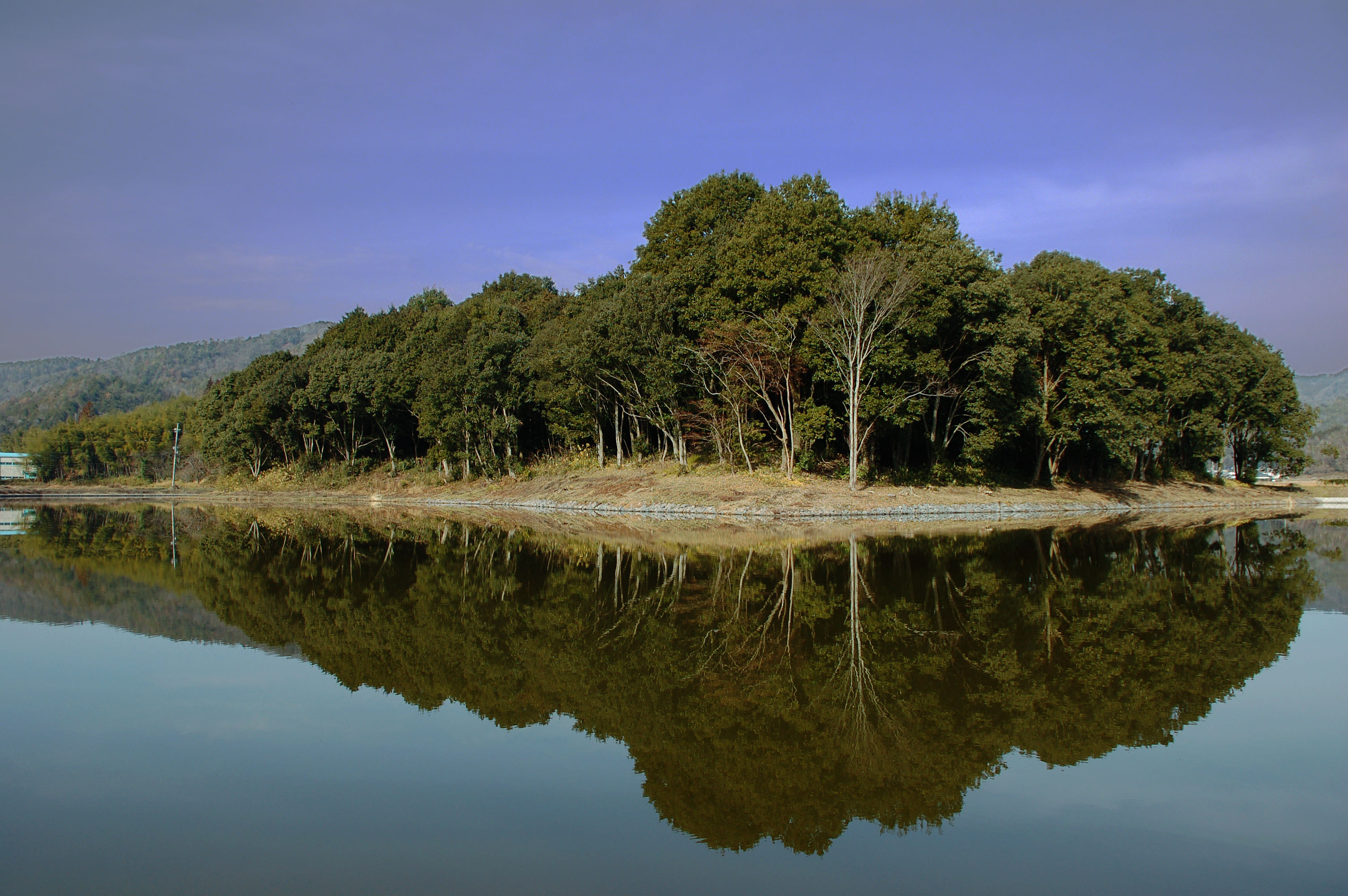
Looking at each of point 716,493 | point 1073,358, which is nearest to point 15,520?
point 716,493

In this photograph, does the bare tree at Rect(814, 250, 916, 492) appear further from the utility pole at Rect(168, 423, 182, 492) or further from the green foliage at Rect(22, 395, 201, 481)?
the green foliage at Rect(22, 395, 201, 481)

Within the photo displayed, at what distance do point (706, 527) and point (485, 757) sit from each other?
22.4 m

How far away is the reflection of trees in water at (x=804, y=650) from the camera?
6512 millimetres

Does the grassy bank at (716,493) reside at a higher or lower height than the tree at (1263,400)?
lower

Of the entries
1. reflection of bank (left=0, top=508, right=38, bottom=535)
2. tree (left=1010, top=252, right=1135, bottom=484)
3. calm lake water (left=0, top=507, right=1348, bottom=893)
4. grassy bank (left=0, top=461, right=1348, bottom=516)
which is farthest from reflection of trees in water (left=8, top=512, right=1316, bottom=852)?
tree (left=1010, top=252, right=1135, bottom=484)

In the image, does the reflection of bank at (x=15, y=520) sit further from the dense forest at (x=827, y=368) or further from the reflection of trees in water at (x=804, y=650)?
the reflection of trees in water at (x=804, y=650)

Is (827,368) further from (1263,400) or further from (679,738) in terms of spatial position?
(1263,400)

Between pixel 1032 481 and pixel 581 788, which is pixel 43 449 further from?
pixel 581 788

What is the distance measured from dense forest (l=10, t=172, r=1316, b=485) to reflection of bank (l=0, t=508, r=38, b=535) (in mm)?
15359

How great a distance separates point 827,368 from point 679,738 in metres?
29.7

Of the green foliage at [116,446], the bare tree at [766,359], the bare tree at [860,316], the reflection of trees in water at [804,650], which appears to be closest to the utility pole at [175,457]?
the green foliage at [116,446]

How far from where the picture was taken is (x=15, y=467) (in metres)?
102

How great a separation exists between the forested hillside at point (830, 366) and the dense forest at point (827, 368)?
13 centimetres

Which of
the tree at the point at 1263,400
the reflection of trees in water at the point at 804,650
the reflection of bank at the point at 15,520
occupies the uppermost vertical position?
the tree at the point at 1263,400
